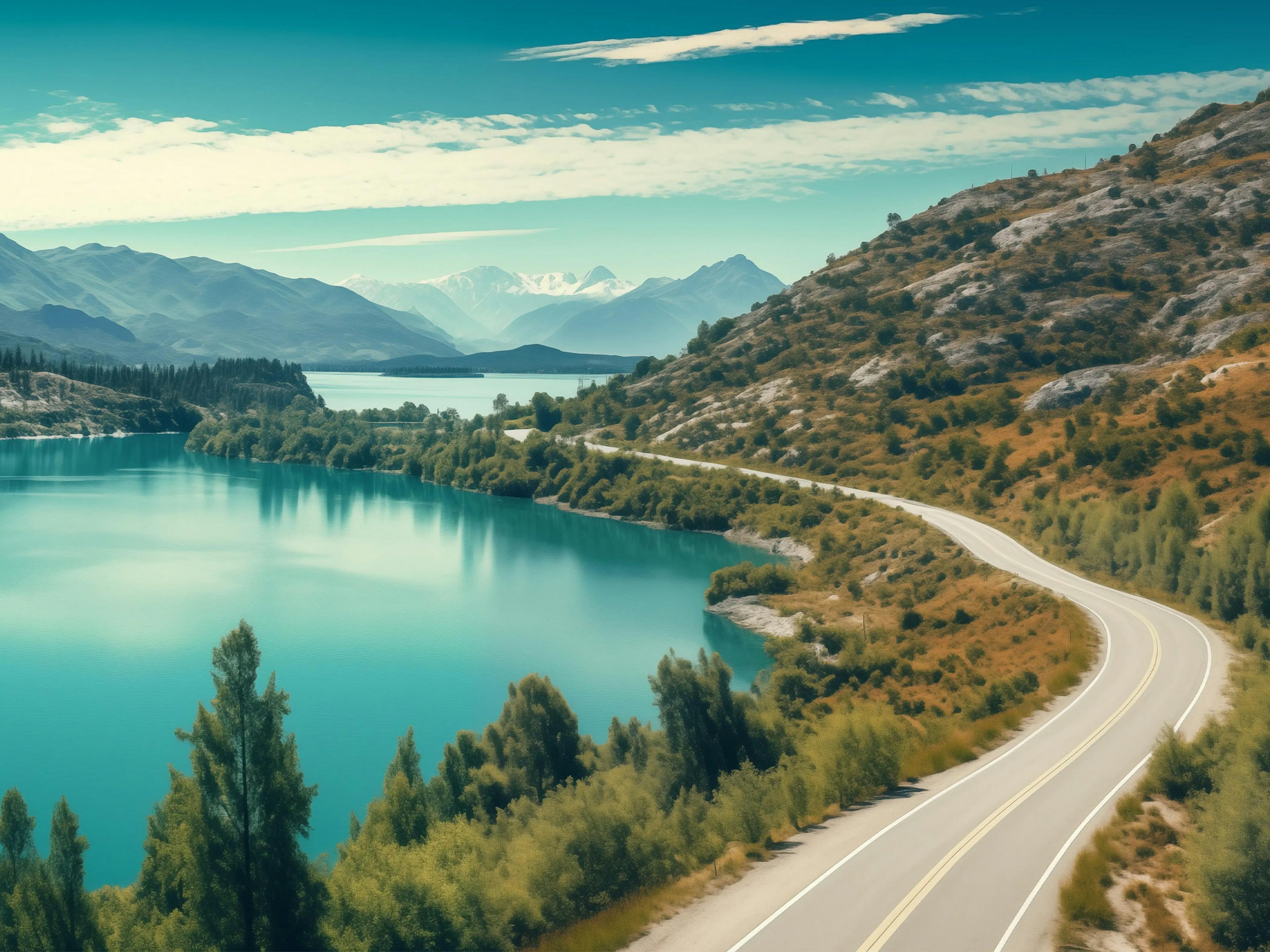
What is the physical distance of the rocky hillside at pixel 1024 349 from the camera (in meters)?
82.1

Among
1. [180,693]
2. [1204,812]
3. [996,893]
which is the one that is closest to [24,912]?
[996,893]

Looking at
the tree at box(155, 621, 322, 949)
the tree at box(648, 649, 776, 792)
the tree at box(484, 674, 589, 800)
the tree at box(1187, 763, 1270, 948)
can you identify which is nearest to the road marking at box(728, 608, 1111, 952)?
the tree at box(1187, 763, 1270, 948)

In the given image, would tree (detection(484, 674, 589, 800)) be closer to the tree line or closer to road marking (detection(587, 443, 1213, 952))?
the tree line

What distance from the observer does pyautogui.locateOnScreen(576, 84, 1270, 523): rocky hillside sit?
82.1 metres

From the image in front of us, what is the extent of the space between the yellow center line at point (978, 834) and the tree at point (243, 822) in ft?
42.3

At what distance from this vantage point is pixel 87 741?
156 ft

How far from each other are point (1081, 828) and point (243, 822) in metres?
21.4

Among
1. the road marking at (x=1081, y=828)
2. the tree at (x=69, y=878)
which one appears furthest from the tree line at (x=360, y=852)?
the road marking at (x=1081, y=828)

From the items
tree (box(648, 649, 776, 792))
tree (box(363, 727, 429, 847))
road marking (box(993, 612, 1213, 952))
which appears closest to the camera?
road marking (box(993, 612, 1213, 952))

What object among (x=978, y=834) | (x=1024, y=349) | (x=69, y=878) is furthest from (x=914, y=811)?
(x=1024, y=349)

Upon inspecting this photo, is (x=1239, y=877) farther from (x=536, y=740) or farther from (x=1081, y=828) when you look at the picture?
(x=536, y=740)

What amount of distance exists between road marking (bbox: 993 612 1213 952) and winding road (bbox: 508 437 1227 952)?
0.04 meters

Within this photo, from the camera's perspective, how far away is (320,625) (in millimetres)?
70625

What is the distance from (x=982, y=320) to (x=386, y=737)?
106706 mm
